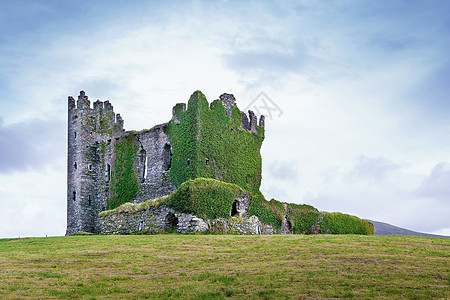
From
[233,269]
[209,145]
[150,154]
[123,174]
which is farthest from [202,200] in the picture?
[123,174]

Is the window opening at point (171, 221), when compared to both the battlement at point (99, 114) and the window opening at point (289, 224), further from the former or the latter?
the battlement at point (99, 114)

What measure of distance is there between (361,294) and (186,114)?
3279cm

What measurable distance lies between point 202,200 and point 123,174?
18015 mm

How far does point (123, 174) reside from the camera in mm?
51938

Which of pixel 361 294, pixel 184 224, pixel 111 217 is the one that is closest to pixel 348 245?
pixel 361 294

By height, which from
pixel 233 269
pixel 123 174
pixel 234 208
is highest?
pixel 123 174

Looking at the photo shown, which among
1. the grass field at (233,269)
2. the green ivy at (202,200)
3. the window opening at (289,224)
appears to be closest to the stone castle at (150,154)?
the window opening at (289,224)

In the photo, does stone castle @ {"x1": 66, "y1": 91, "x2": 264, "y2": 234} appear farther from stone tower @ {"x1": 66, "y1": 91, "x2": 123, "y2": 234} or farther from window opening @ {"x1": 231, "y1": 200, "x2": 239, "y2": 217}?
window opening @ {"x1": 231, "y1": 200, "x2": 239, "y2": 217}

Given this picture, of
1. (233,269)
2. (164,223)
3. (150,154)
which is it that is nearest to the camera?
(233,269)

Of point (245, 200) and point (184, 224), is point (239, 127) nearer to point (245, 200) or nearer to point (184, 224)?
point (245, 200)

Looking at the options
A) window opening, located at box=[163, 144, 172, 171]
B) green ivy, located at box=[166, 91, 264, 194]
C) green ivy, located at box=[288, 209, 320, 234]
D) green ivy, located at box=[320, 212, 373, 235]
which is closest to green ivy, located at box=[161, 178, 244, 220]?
green ivy, located at box=[166, 91, 264, 194]

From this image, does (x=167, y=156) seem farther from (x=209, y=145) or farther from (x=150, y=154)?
(x=209, y=145)

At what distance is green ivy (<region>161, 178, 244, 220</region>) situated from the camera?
3591cm

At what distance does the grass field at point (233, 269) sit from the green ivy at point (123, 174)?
22242 millimetres
